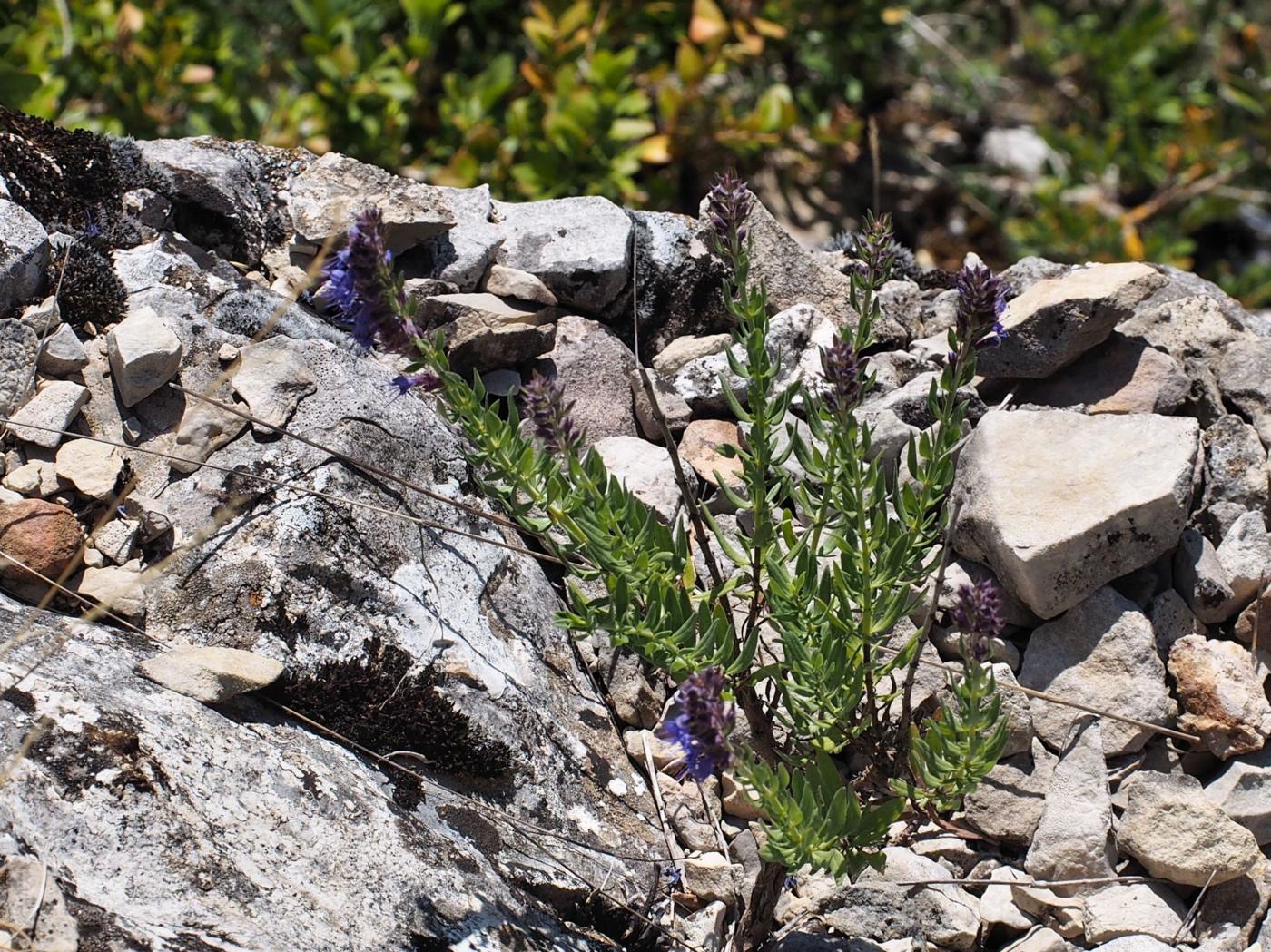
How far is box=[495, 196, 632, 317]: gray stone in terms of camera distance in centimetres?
465

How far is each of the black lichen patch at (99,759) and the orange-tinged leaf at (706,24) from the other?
5.47 m

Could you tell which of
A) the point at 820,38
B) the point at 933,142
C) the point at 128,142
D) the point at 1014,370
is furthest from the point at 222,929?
the point at 933,142

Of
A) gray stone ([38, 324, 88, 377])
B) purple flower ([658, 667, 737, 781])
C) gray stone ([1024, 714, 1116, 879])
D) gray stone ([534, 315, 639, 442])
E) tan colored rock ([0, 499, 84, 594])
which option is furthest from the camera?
gray stone ([534, 315, 639, 442])

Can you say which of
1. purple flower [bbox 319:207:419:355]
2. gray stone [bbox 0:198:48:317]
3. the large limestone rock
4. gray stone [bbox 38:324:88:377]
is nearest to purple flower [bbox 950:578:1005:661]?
the large limestone rock

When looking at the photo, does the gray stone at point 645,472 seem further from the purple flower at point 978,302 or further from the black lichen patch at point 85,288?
the black lichen patch at point 85,288

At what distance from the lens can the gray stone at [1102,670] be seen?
395 centimetres

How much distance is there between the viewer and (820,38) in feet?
27.4

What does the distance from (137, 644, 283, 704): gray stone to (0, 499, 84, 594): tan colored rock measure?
0.41 metres

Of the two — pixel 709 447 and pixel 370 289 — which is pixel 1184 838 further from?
pixel 370 289

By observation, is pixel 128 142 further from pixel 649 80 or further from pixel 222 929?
pixel 649 80

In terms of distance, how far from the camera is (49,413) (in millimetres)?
3650

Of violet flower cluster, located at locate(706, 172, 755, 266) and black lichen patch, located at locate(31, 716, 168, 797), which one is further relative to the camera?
violet flower cluster, located at locate(706, 172, 755, 266)

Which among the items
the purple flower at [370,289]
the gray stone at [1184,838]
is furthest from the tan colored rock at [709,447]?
the gray stone at [1184,838]

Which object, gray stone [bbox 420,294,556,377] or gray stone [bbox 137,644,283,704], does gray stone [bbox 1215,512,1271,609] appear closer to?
gray stone [bbox 420,294,556,377]
